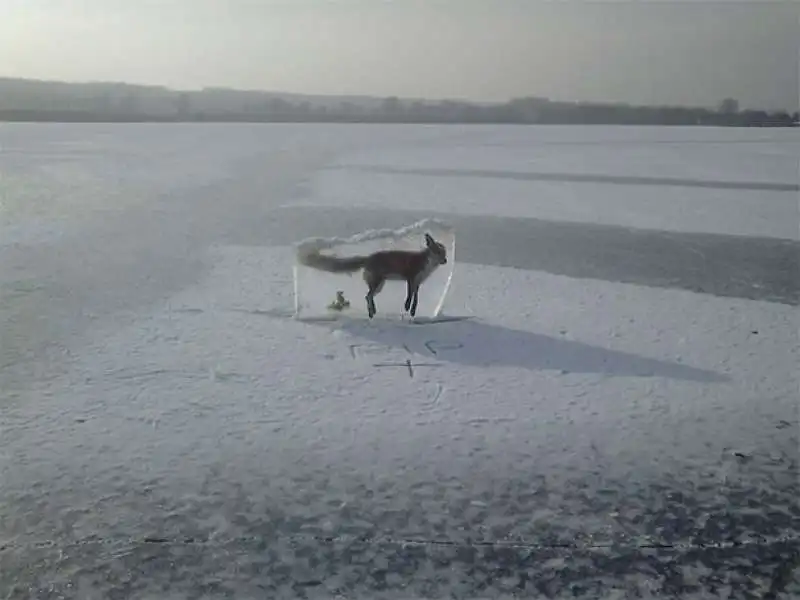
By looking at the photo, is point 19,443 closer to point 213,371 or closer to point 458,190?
point 213,371

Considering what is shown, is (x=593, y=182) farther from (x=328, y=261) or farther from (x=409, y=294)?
(x=328, y=261)

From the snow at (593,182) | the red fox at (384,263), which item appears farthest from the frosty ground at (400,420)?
the snow at (593,182)

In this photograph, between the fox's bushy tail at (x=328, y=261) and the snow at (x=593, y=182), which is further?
the snow at (x=593, y=182)

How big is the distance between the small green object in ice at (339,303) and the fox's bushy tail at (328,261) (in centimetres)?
25

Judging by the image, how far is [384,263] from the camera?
536 cm

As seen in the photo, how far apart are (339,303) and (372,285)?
373 millimetres

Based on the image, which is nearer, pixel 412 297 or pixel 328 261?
pixel 328 261

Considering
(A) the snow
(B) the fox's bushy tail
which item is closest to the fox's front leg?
(B) the fox's bushy tail

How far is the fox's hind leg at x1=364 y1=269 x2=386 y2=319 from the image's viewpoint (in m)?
5.40

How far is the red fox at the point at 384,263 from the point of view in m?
5.37

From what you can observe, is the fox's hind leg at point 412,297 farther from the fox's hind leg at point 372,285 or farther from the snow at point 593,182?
the snow at point 593,182

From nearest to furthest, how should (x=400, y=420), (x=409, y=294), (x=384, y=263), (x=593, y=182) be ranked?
(x=400, y=420), (x=384, y=263), (x=409, y=294), (x=593, y=182)

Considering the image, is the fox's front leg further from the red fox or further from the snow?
the snow

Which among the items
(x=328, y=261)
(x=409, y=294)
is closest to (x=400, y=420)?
(x=409, y=294)
